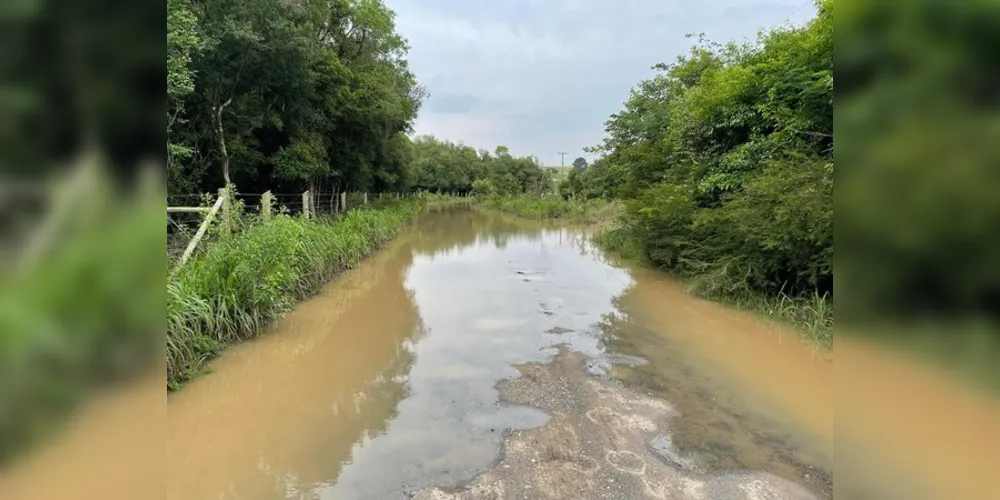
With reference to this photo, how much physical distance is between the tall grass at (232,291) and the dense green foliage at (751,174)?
5797 mm

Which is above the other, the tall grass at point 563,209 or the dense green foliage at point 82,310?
the tall grass at point 563,209

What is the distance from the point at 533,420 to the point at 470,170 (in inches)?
2255

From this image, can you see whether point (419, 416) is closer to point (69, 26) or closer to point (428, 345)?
point (428, 345)

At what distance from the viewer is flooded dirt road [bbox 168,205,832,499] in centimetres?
324

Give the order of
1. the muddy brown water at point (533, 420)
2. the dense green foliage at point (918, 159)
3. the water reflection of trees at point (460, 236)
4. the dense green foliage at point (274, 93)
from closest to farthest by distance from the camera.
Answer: the dense green foliage at point (918, 159)
the muddy brown water at point (533, 420)
the dense green foliage at point (274, 93)
the water reflection of trees at point (460, 236)

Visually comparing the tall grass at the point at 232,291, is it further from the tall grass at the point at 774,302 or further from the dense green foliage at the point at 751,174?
the tall grass at the point at 774,302

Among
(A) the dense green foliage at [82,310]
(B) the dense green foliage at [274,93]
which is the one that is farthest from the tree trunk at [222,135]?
(A) the dense green foliage at [82,310]

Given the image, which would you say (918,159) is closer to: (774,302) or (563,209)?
(774,302)

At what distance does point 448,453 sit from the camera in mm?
3613

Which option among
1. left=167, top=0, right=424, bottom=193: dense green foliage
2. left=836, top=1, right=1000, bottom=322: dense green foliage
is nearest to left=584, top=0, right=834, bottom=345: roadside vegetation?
left=836, top=1, right=1000, bottom=322: dense green foliage

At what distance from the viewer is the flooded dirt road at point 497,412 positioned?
3238 mm

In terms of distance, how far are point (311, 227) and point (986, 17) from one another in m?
10.2

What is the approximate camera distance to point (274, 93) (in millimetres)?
12539

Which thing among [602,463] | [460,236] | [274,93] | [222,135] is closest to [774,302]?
[602,463]
